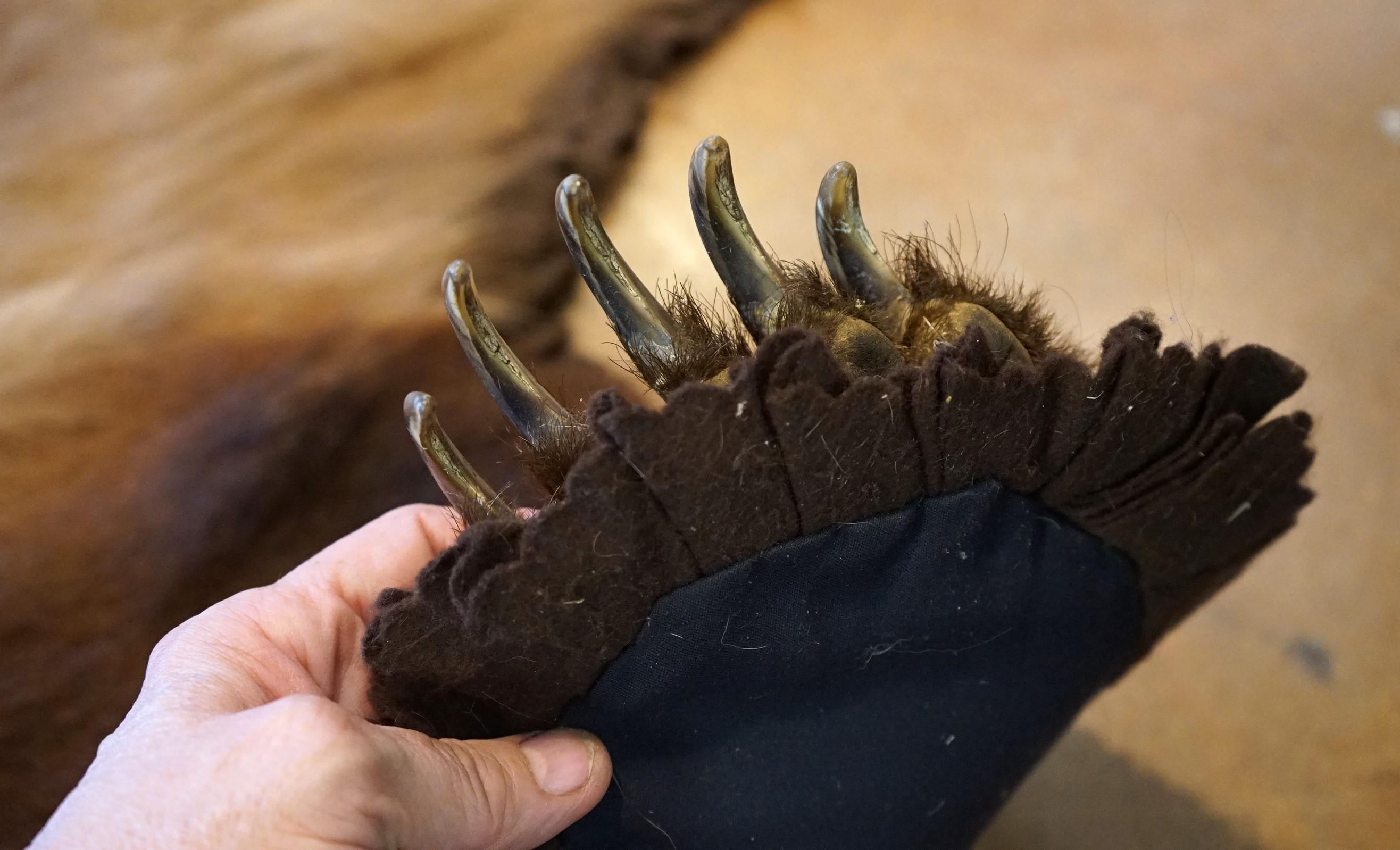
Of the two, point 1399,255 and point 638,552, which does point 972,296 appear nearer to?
point 638,552

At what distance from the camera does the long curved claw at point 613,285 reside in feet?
1.74

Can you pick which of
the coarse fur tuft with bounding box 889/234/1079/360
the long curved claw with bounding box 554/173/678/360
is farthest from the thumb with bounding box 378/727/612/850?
the coarse fur tuft with bounding box 889/234/1079/360

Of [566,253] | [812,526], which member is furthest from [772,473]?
[566,253]

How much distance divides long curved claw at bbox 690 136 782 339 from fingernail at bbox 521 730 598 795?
259 mm

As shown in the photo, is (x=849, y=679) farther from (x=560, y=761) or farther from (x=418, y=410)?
(x=418, y=410)

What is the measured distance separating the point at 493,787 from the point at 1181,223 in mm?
1003

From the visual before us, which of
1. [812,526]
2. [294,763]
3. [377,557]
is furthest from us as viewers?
[377,557]

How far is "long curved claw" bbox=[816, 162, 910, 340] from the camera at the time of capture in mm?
567

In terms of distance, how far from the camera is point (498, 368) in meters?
0.52

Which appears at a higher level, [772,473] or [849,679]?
[772,473]

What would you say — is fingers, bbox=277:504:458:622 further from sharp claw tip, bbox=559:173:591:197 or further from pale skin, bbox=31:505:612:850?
sharp claw tip, bbox=559:173:591:197

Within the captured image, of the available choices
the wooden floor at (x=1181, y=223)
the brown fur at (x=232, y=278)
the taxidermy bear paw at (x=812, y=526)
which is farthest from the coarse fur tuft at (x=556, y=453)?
the wooden floor at (x=1181, y=223)

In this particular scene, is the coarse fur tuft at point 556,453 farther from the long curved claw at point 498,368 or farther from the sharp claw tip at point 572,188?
the sharp claw tip at point 572,188

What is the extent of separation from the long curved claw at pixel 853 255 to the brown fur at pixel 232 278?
342mm
